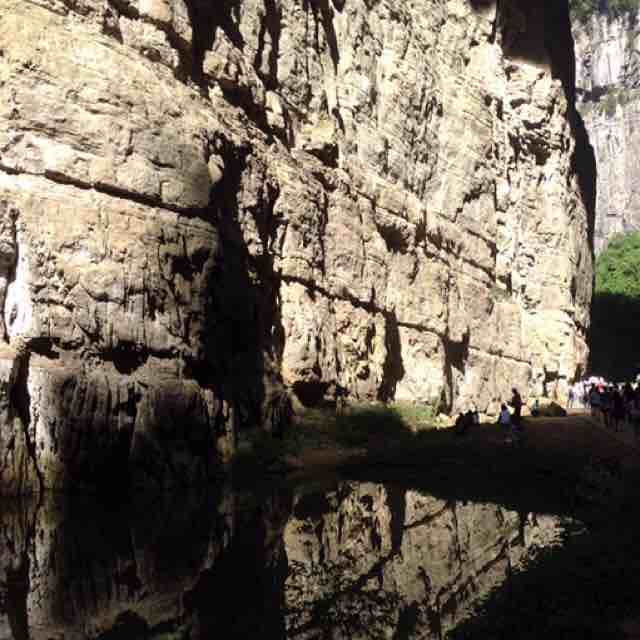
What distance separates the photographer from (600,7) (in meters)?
104

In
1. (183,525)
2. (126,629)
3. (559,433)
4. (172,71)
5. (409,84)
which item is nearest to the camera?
(126,629)

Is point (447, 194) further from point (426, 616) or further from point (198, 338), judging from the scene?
point (426, 616)

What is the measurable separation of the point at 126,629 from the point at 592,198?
55.7 metres

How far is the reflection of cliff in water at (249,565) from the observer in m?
8.95

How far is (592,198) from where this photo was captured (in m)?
59.4

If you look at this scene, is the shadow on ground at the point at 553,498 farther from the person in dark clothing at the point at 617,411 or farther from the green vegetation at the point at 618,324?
the green vegetation at the point at 618,324

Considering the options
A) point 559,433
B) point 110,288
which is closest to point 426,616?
point 110,288

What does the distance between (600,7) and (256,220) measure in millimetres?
93108

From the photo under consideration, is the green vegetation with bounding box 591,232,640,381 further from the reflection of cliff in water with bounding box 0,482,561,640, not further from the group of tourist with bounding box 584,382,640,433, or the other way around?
the reflection of cliff in water with bounding box 0,482,561,640

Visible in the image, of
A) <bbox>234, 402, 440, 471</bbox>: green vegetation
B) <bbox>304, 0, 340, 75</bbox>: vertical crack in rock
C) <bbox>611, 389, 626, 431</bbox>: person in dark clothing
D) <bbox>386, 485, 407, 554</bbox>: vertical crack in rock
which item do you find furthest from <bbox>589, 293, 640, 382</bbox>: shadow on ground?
<bbox>386, 485, 407, 554</bbox>: vertical crack in rock

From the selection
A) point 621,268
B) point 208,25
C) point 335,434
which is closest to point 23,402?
point 335,434

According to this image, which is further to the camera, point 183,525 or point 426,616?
point 183,525

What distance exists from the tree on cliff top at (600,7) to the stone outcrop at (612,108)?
0.55m

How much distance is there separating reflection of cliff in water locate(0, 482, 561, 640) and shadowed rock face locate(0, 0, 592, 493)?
3220mm
